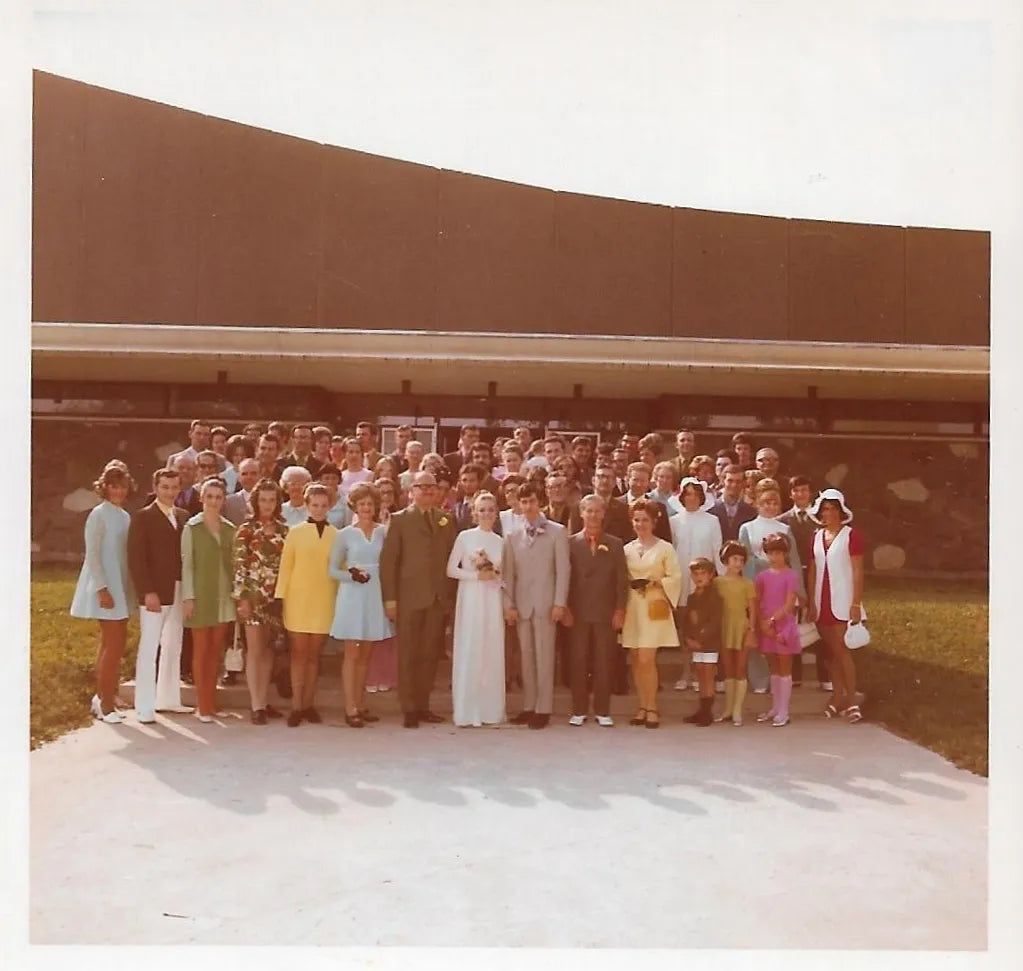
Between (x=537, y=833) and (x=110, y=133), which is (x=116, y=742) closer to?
(x=537, y=833)

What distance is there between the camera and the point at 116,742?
13.7ft

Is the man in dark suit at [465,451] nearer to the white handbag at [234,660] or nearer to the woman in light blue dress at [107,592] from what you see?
the white handbag at [234,660]

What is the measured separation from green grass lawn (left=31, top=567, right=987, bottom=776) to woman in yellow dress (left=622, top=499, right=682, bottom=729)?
1173mm

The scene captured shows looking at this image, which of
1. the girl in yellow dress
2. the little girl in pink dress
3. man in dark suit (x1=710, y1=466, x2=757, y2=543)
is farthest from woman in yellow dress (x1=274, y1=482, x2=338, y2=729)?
the little girl in pink dress

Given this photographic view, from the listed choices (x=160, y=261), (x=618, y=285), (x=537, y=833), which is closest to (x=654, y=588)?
(x=537, y=833)

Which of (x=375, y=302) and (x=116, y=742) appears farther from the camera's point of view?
(x=375, y=302)

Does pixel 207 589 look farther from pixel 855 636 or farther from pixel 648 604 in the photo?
pixel 855 636

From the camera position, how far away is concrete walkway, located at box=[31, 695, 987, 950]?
3104mm

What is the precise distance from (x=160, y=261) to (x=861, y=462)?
5825 mm

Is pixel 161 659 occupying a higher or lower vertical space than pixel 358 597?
lower

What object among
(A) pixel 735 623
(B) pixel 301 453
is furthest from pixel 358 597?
(A) pixel 735 623

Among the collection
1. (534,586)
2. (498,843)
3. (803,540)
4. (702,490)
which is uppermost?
(702,490)

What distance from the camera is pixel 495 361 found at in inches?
255

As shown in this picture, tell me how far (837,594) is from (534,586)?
1.66 metres
